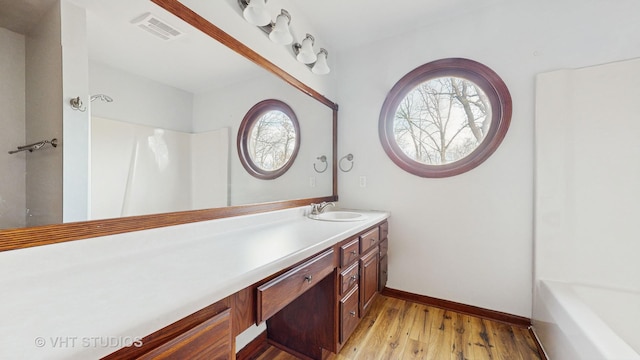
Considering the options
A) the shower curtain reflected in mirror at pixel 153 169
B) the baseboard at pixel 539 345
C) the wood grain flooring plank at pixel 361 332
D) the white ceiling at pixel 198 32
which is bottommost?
the wood grain flooring plank at pixel 361 332

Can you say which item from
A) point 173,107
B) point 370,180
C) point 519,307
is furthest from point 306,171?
point 519,307

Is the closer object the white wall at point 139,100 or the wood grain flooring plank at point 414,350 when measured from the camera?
the white wall at point 139,100

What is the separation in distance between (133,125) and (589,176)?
252 centimetres

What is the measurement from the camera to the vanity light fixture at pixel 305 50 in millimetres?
1783

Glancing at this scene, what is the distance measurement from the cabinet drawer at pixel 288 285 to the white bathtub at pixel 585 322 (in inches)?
42.7

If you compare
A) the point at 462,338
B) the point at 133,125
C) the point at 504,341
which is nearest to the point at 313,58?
the point at 133,125

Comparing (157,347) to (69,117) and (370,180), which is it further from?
(370,180)

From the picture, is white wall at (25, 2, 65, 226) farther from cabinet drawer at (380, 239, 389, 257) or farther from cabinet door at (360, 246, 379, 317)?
cabinet drawer at (380, 239, 389, 257)

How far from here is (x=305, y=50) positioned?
5.87 feet

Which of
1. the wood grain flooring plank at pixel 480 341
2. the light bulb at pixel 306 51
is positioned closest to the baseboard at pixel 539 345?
the wood grain flooring plank at pixel 480 341

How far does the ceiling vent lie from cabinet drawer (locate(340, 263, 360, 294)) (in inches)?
56.4

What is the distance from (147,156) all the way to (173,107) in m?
0.26

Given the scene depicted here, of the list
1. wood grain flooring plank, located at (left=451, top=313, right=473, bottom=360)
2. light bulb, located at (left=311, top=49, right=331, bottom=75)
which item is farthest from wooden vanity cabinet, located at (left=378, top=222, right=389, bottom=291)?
light bulb, located at (left=311, top=49, right=331, bottom=75)

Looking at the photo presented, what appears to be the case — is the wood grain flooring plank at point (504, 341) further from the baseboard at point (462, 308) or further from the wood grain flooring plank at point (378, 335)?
the wood grain flooring plank at point (378, 335)
